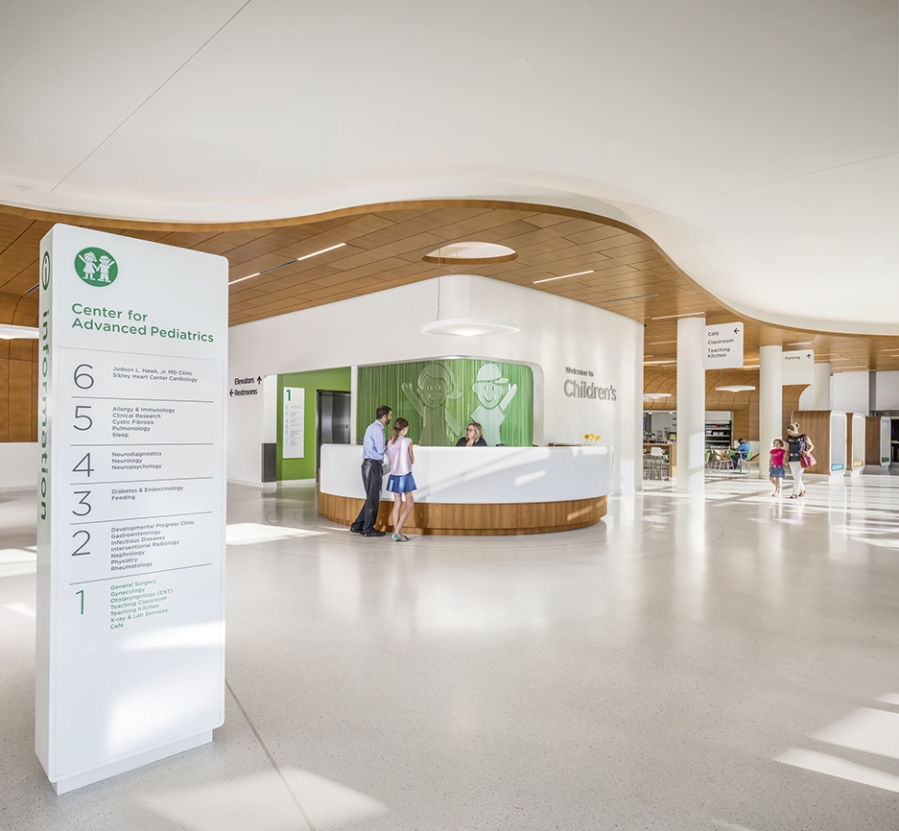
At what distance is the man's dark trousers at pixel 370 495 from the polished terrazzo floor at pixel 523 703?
164 cm

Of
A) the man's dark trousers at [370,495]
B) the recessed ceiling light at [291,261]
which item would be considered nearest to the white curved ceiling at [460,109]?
the recessed ceiling light at [291,261]

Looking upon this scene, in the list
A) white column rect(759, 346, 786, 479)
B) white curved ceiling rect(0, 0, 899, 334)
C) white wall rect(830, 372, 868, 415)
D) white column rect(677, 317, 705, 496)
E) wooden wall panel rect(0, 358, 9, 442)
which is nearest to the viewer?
white curved ceiling rect(0, 0, 899, 334)

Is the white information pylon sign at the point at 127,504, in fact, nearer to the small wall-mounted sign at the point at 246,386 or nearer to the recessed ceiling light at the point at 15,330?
the recessed ceiling light at the point at 15,330

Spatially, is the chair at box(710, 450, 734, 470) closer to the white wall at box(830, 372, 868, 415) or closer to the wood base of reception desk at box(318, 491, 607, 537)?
the white wall at box(830, 372, 868, 415)

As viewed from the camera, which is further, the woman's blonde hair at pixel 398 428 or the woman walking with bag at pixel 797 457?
the woman walking with bag at pixel 797 457

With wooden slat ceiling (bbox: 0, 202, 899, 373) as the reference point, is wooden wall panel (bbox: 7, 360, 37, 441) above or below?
below

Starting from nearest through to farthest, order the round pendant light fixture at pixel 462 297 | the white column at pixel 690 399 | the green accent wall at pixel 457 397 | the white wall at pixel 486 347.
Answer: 1. the round pendant light fixture at pixel 462 297
2. the white wall at pixel 486 347
3. the green accent wall at pixel 457 397
4. the white column at pixel 690 399

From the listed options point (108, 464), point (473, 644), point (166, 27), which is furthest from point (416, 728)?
point (166, 27)

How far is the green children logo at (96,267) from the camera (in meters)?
2.64

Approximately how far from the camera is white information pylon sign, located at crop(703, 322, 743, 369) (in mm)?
15055

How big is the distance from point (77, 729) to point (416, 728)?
147 centimetres

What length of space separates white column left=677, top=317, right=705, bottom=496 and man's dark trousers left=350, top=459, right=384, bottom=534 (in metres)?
9.46

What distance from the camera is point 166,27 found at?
186 inches

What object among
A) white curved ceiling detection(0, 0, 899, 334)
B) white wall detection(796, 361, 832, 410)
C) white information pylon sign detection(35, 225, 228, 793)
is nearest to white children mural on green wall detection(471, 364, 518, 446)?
white curved ceiling detection(0, 0, 899, 334)
